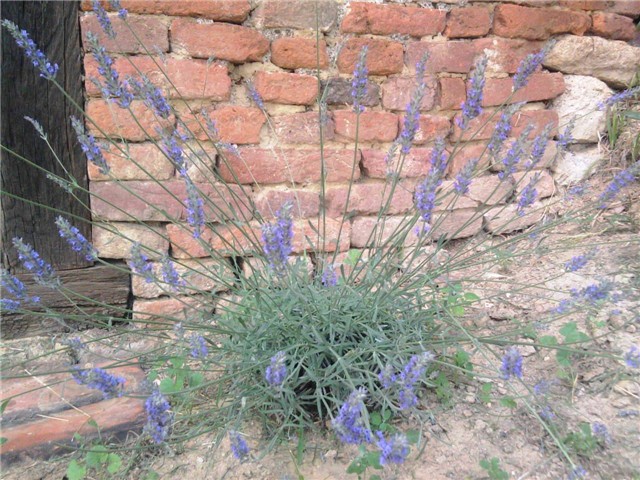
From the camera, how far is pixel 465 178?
1233 mm

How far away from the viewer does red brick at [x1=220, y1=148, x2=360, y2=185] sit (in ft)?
6.16

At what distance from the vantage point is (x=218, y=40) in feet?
5.80

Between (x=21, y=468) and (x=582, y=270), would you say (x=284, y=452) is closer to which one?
(x=21, y=468)

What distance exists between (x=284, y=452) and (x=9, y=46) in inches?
61.8

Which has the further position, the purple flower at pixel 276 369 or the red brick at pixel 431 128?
the red brick at pixel 431 128

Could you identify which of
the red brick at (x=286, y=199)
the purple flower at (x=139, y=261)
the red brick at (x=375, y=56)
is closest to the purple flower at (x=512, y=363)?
the purple flower at (x=139, y=261)

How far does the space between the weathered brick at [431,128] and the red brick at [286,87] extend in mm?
396

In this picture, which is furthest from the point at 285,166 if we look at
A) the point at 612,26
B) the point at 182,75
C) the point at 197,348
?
the point at 612,26

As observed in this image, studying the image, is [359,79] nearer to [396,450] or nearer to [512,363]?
[512,363]

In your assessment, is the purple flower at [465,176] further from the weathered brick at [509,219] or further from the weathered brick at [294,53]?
the weathered brick at [509,219]

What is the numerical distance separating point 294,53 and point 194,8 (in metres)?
0.37

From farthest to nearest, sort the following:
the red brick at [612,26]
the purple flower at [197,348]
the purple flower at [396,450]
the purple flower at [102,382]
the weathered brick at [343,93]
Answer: the red brick at [612,26]
the weathered brick at [343,93]
the purple flower at [197,348]
the purple flower at [102,382]
the purple flower at [396,450]

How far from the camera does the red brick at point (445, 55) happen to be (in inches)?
77.0

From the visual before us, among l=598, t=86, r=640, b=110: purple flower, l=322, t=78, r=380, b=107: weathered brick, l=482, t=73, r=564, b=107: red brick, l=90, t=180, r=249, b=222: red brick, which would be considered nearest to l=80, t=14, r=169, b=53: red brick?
l=90, t=180, r=249, b=222: red brick
